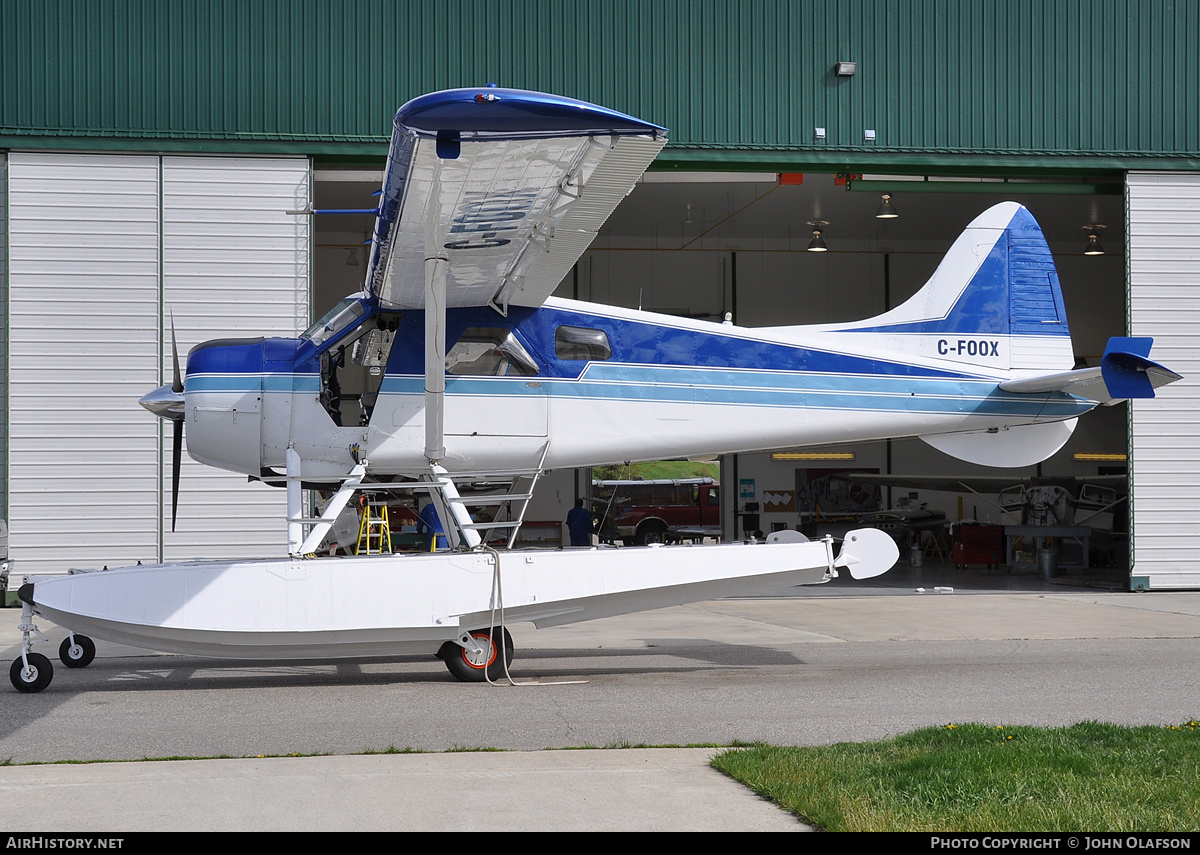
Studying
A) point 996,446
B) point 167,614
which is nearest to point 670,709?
point 167,614

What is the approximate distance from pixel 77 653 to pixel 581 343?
4687 mm

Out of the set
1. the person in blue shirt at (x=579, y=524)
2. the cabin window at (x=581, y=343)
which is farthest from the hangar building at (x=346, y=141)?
the person in blue shirt at (x=579, y=524)

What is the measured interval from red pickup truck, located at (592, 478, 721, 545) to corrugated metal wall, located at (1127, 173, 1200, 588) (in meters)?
12.1

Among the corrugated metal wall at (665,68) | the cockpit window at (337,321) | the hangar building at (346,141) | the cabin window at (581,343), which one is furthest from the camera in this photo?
the corrugated metal wall at (665,68)

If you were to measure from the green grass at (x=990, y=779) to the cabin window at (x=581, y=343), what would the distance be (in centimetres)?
419

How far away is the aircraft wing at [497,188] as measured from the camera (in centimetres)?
528

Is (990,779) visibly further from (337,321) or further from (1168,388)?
(1168,388)

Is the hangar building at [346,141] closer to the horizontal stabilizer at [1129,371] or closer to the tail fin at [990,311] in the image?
the tail fin at [990,311]

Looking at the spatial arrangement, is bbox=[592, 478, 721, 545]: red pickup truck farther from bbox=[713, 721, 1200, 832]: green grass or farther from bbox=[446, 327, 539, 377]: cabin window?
bbox=[713, 721, 1200, 832]: green grass

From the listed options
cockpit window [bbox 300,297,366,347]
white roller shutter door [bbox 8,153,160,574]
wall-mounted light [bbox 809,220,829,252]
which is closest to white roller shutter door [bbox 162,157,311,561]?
white roller shutter door [bbox 8,153,160,574]

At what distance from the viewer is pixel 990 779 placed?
4.13 metres

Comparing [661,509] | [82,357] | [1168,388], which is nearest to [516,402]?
[82,357]

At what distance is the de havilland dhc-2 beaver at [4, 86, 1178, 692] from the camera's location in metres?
6.95

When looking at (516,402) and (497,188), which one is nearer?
(497,188)
